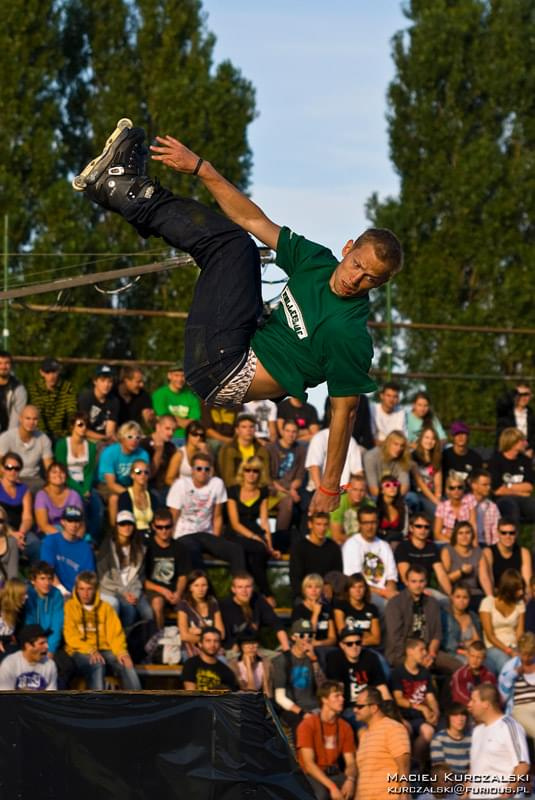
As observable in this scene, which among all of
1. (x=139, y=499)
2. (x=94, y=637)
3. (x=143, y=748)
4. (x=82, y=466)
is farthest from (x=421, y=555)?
(x=143, y=748)

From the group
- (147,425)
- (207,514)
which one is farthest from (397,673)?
(147,425)

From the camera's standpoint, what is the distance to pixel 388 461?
14.5 m

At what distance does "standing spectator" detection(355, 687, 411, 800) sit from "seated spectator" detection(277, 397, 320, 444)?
162 inches

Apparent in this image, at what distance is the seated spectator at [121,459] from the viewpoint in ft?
45.1

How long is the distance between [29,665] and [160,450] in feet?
10.5

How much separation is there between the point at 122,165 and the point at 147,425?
732 centimetres

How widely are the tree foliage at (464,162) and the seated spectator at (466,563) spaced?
13.8 meters

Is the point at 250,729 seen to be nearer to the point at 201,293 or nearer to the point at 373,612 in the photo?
the point at 201,293

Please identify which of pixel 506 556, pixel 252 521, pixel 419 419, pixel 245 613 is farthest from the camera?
pixel 419 419

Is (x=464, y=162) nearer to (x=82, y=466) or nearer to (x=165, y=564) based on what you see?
(x=82, y=466)

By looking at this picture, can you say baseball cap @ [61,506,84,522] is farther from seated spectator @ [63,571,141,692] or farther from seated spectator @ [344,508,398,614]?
seated spectator @ [344,508,398,614]

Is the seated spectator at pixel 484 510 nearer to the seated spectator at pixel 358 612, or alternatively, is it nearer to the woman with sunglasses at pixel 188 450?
the seated spectator at pixel 358 612

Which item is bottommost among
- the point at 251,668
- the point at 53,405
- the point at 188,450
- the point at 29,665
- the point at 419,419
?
the point at 251,668

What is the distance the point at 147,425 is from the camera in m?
15.0
